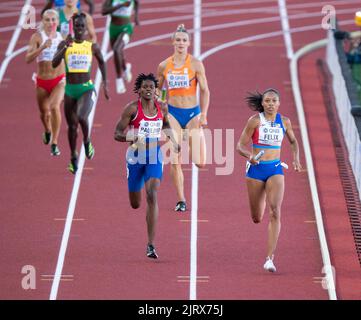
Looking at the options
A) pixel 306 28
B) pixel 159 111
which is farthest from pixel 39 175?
pixel 306 28

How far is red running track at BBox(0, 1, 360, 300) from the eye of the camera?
15484 mm

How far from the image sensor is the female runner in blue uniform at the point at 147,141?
627 inches

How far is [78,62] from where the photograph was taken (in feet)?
61.7

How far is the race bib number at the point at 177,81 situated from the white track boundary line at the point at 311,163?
7.49 feet

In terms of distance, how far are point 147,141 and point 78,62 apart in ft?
10.5

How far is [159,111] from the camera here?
16.2 meters

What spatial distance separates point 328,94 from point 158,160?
862 centimetres

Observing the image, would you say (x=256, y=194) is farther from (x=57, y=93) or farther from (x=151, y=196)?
(x=57, y=93)

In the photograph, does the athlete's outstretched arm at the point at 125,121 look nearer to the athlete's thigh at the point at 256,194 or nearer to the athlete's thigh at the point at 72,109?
the athlete's thigh at the point at 256,194

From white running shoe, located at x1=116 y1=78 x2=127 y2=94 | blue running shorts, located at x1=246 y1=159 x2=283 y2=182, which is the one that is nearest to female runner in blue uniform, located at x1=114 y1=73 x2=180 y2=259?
blue running shorts, located at x1=246 y1=159 x2=283 y2=182

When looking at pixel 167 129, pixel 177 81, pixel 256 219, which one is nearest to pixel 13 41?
pixel 177 81

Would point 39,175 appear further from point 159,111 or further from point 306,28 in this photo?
point 306,28

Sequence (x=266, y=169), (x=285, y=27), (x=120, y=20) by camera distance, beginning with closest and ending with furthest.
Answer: (x=266, y=169) < (x=120, y=20) < (x=285, y=27)

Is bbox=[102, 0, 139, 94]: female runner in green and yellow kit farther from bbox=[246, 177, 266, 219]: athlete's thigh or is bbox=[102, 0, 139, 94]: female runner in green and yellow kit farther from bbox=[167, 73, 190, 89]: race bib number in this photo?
bbox=[246, 177, 266, 219]: athlete's thigh
